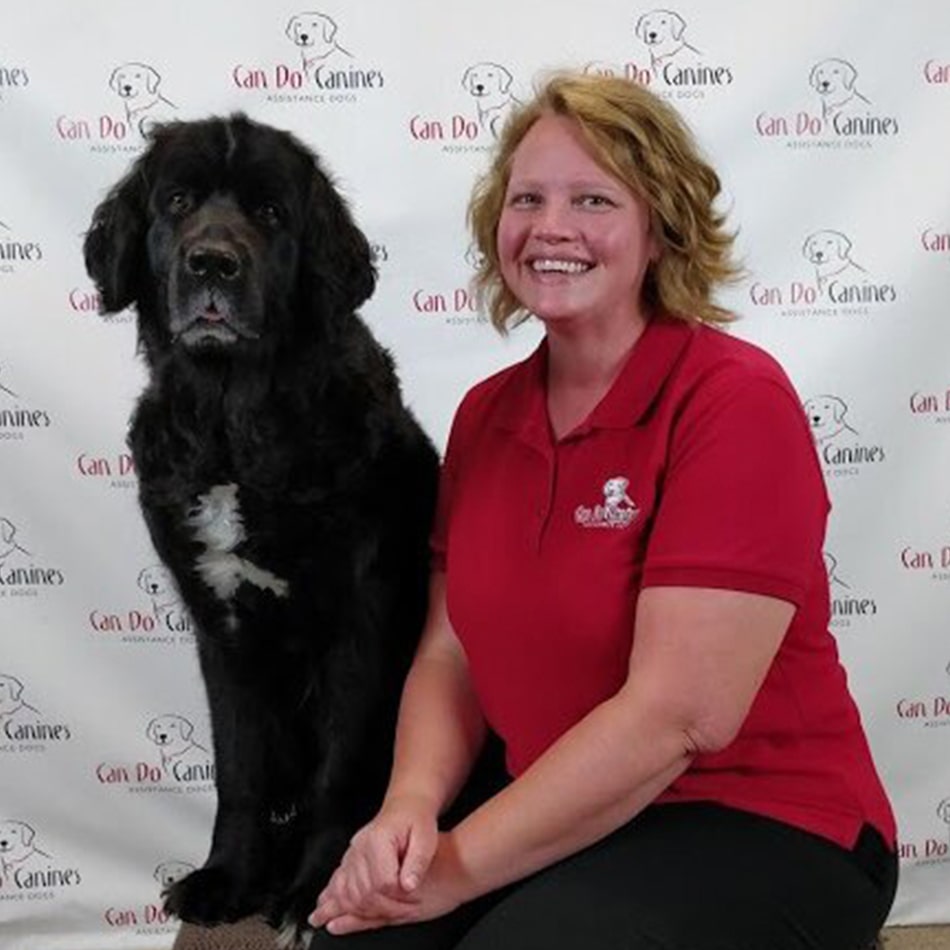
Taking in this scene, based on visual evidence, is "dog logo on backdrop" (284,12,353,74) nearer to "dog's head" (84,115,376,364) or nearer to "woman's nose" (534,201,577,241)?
"dog's head" (84,115,376,364)

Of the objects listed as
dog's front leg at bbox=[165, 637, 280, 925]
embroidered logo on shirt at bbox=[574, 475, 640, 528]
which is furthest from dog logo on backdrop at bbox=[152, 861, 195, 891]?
embroidered logo on shirt at bbox=[574, 475, 640, 528]

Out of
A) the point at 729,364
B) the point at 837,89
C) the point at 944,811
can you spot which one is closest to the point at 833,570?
the point at 944,811

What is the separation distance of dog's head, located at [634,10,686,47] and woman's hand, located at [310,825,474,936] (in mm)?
1539

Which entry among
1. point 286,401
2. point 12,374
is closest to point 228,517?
point 286,401

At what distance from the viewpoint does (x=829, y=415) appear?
2.38 metres

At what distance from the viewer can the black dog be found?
1.45m

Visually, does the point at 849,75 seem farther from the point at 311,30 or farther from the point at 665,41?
the point at 311,30

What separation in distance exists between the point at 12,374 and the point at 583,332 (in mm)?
1312

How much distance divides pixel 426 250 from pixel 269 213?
84 cm

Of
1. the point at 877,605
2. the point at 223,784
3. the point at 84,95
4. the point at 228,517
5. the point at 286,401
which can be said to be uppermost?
the point at 84,95

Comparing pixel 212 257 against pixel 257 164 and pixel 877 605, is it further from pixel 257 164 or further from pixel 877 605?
pixel 877 605

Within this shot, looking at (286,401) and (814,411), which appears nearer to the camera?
(286,401)

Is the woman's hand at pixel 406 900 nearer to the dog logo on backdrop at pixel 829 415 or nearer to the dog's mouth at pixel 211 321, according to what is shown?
the dog's mouth at pixel 211 321

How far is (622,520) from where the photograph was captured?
1270mm
